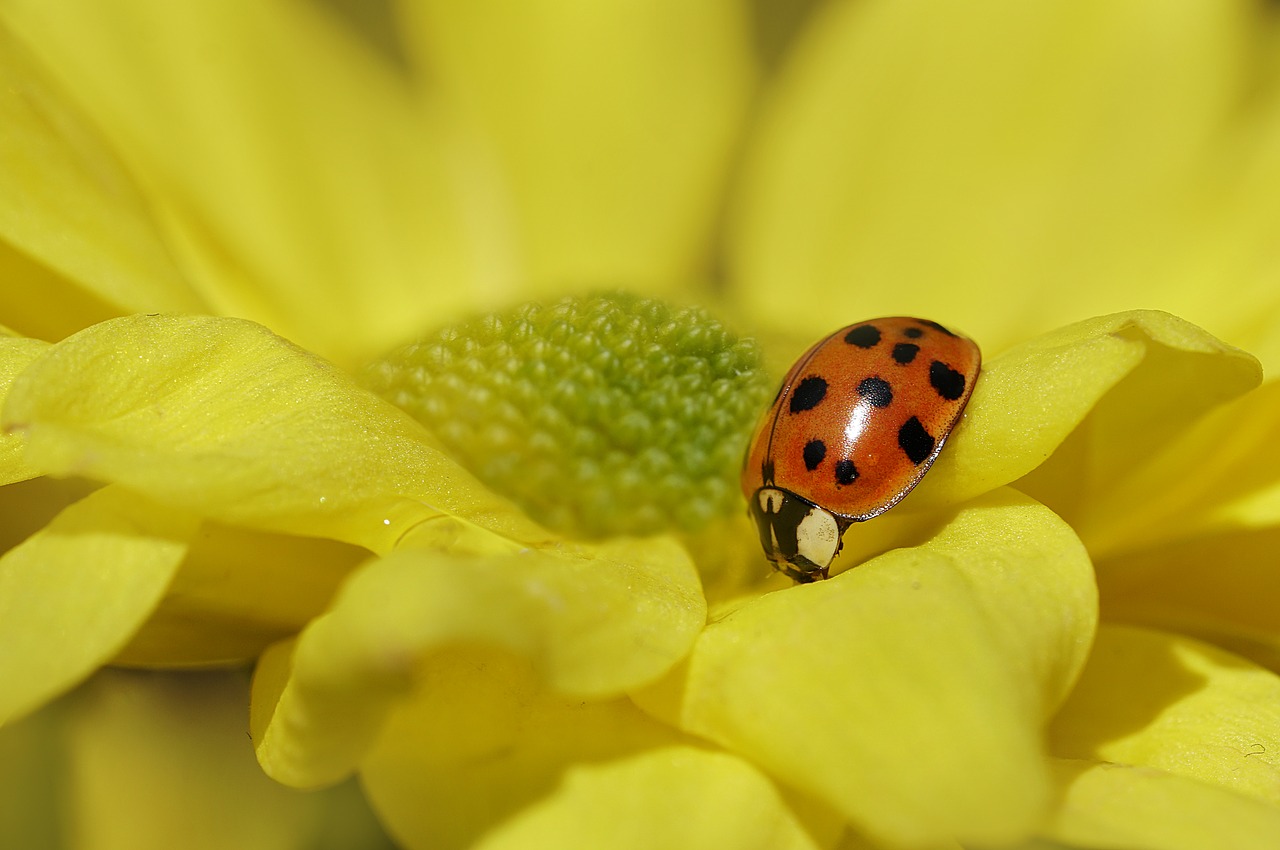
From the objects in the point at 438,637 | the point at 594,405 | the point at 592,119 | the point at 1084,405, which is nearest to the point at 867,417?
the point at 1084,405

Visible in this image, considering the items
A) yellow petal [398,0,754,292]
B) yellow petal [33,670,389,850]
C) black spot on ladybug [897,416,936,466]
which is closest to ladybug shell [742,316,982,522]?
black spot on ladybug [897,416,936,466]

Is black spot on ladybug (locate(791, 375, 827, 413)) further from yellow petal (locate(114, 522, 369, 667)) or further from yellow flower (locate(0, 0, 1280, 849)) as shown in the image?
yellow petal (locate(114, 522, 369, 667))

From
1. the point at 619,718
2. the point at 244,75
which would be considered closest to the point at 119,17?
the point at 244,75

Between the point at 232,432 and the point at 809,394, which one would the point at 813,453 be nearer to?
the point at 809,394

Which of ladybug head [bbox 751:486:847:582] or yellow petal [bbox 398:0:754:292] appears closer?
ladybug head [bbox 751:486:847:582]

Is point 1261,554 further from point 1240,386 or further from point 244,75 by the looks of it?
point 244,75

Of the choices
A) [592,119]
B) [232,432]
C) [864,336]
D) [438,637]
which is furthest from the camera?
[592,119]
